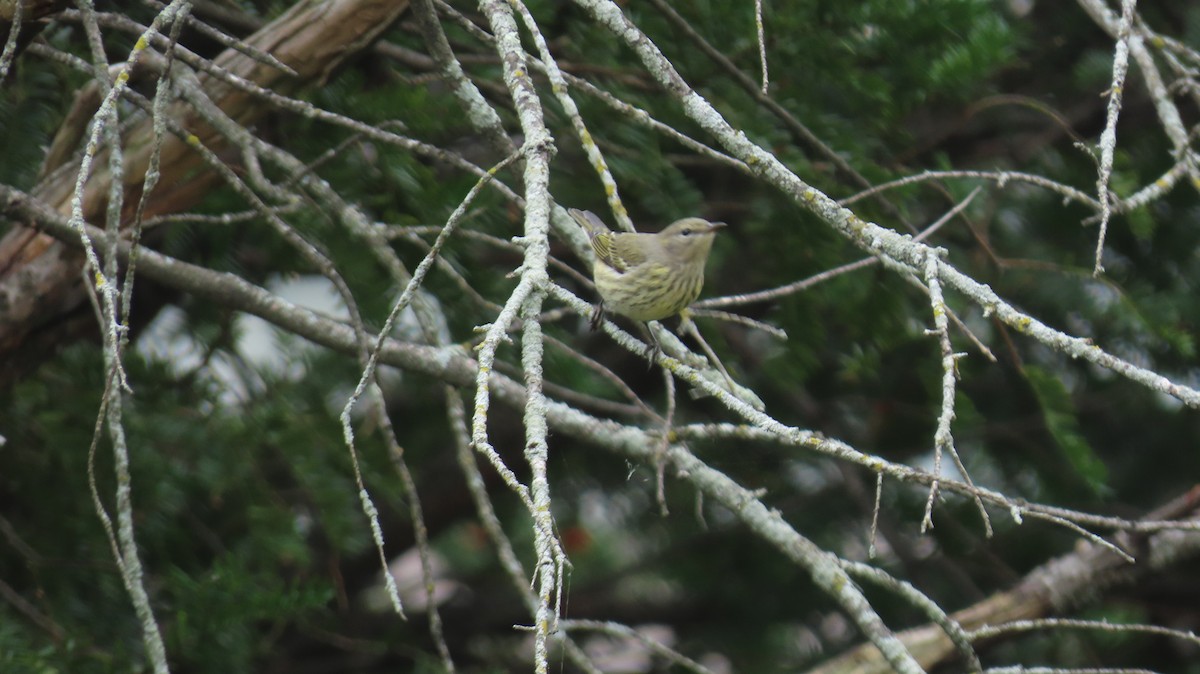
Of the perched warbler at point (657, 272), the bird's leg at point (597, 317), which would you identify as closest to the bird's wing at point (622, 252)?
the perched warbler at point (657, 272)

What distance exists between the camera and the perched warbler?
10.7 ft

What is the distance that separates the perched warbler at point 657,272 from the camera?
3.27 m

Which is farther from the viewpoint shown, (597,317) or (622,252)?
(622,252)

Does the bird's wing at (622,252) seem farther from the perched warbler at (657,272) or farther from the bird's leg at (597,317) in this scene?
the bird's leg at (597,317)

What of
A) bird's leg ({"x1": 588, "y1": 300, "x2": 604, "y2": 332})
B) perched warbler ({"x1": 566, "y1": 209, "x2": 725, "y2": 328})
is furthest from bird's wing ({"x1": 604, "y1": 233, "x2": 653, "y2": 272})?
bird's leg ({"x1": 588, "y1": 300, "x2": 604, "y2": 332})

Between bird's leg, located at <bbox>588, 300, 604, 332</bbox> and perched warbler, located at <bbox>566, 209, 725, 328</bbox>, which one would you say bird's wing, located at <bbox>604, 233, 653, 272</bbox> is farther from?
bird's leg, located at <bbox>588, 300, 604, 332</bbox>

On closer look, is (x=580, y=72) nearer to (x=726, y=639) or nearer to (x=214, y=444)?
(x=214, y=444)

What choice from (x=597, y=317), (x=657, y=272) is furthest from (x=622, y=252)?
(x=597, y=317)

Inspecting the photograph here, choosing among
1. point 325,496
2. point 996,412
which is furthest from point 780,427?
point 996,412

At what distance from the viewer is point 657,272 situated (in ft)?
11.0

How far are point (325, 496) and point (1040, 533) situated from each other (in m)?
2.77

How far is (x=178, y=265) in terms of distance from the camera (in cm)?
274

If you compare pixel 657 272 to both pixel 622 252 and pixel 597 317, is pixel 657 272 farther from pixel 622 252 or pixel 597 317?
pixel 597 317

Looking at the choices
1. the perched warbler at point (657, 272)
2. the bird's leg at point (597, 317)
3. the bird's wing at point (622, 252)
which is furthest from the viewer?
the bird's wing at point (622, 252)
